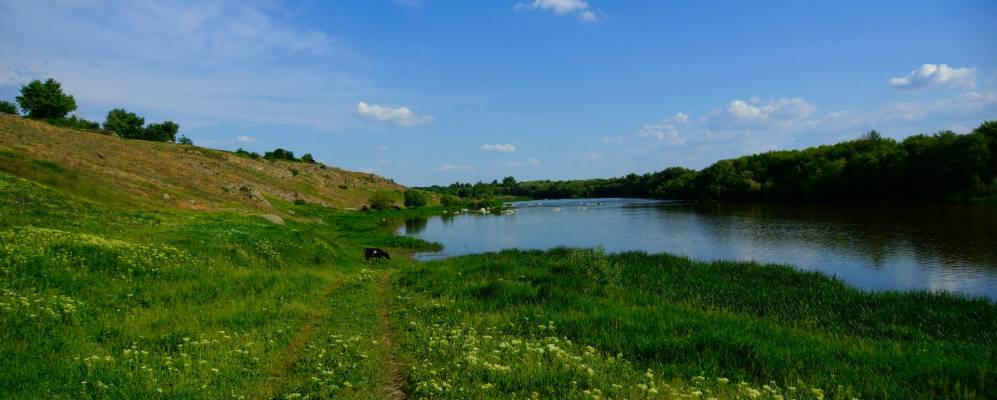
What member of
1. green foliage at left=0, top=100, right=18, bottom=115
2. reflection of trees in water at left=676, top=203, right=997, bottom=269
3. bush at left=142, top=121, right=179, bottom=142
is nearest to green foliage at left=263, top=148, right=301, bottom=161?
bush at left=142, top=121, right=179, bottom=142

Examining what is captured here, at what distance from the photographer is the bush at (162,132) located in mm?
125075

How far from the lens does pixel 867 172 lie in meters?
100

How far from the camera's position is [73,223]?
2378 centimetres

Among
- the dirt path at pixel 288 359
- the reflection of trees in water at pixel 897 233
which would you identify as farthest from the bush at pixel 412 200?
the dirt path at pixel 288 359

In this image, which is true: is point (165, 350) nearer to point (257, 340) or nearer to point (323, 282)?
point (257, 340)

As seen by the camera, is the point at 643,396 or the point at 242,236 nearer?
the point at 643,396

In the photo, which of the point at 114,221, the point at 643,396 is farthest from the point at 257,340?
the point at 114,221

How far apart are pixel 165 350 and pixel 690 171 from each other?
192164 millimetres

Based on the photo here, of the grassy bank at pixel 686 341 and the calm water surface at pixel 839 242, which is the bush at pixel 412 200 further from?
the grassy bank at pixel 686 341

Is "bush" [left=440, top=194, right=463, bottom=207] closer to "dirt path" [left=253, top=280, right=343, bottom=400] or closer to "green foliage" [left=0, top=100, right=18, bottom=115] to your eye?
"green foliage" [left=0, top=100, right=18, bottom=115]

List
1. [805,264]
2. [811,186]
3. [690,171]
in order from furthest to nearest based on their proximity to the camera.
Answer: [690,171] < [811,186] < [805,264]

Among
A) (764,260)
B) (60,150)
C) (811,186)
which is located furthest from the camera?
(811,186)

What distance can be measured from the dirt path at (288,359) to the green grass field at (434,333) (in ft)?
0.23

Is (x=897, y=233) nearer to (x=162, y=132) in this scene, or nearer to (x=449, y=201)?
(x=449, y=201)
